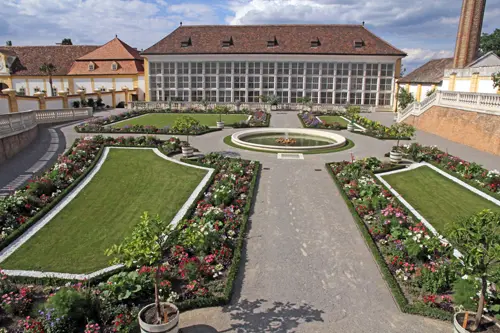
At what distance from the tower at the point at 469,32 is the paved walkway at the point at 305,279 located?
95.2 feet

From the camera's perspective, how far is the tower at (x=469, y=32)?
3366 centimetres

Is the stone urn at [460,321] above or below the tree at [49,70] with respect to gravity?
below

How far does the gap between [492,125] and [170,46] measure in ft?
131

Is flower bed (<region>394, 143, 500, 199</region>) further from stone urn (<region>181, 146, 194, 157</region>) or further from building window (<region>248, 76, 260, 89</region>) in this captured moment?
building window (<region>248, 76, 260, 89</region>)

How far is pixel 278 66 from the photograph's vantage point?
157 ft

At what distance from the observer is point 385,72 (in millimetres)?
46938

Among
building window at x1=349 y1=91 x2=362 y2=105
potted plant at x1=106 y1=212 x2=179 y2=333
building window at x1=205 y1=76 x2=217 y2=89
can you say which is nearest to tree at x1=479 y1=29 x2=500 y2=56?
building window at x1=349 y1=91 x2=362 y2=105

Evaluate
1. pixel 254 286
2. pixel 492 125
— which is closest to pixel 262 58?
pixel 492 125

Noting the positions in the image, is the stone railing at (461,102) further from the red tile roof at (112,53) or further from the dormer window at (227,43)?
the red tile roof at (112,53)

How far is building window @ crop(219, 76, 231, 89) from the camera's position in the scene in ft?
160

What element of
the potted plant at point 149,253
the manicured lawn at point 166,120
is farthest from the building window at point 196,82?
the potted plant at point 149,253

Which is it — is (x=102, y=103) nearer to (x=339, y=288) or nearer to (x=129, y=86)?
(x=129, y=86)

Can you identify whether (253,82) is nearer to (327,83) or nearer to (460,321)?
(327,83)

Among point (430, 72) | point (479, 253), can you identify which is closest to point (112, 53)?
point (430, 72)
